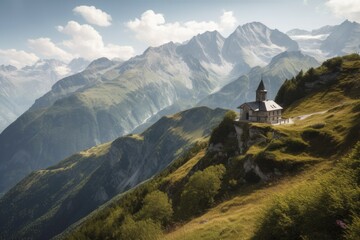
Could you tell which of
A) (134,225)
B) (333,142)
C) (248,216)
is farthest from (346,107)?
(134,225)

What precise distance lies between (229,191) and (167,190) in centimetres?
3704

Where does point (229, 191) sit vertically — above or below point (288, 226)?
below

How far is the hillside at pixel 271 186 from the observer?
32781 mm

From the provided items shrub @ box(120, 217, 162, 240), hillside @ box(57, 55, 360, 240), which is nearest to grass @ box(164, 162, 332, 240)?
hillside @ box(57, 55, 360, 240)

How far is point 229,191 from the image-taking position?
246ft

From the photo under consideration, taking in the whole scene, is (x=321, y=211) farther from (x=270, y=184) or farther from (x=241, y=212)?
(x=270, y=184)

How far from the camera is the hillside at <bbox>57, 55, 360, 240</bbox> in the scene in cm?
3278

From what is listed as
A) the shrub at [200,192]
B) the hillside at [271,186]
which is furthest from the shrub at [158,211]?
the shrub at [200,192]

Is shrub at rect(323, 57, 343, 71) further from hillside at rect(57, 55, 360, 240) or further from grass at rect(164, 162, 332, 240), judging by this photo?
grass at rect(164, 162, 332, 240)

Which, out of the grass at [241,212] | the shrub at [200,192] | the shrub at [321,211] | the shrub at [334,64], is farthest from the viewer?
the shrub at [334,64]

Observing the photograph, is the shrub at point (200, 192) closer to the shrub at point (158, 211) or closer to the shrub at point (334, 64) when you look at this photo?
the shrub at point (158, 211)

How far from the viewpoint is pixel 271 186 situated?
213 feet

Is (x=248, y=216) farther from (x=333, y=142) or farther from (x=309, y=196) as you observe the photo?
(x=333, y=142)

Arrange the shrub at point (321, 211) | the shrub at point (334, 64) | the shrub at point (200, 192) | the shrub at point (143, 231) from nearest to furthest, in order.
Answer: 1. the shrub at point (321, 211)
2. the shrub at point (143, 231)
3. the shrub at point (200, 192)
4. the shrub at point (334, 64)
